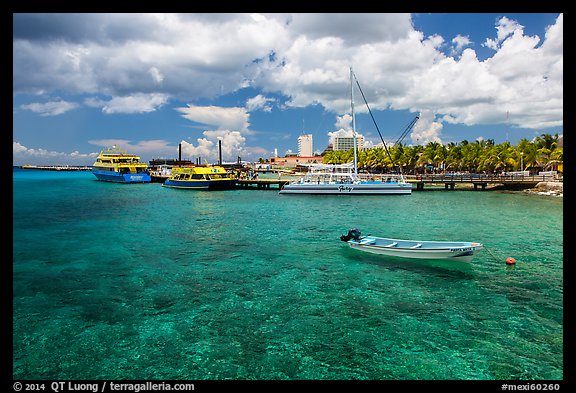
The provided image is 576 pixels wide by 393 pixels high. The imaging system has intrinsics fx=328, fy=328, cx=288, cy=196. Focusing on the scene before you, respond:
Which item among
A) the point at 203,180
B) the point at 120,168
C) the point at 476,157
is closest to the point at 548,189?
the point at 476,157

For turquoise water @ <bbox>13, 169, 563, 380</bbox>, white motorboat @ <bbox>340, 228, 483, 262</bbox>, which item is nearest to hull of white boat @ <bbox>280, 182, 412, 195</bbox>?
turquoise water @ <bbox>13, 169, 563, 380</bbox>

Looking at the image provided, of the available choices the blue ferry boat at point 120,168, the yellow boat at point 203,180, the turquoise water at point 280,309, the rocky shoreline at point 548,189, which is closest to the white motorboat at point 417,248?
the turquoise water at point 280,309

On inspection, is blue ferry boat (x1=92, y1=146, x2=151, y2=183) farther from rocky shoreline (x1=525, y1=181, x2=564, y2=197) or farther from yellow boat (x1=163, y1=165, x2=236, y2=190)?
rocky shoreline (x1=525, y1=181, x2=564, y2=197)

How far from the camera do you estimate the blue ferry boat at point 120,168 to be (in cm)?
10115

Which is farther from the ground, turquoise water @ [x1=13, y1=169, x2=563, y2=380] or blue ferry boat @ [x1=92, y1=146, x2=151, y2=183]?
blue ferry boat @ [x1=92, y1=146, x2=151, y2=183]

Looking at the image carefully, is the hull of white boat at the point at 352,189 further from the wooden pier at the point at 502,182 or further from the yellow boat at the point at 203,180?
the yellow boat at the point at 203,180

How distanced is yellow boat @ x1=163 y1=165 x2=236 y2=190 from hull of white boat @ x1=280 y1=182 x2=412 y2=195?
1883 cm

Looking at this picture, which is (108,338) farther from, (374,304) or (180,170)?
(180,170)

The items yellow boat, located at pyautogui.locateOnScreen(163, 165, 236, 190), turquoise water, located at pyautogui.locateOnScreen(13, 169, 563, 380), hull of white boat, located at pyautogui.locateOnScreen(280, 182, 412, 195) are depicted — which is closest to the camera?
turquoise water, located at pyautogui.locateOnScreen(13, 169, 563, 380)

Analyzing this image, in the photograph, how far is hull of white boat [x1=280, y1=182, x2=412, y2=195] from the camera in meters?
63.5

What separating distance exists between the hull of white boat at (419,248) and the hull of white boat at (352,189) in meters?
42.1
